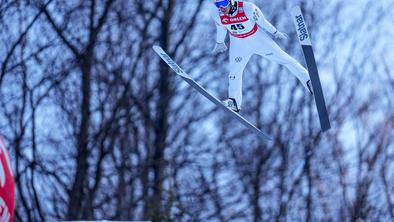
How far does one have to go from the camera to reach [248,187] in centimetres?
2358

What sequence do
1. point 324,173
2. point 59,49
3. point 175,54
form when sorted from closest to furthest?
point 175,54, point 59,49, point 324,173

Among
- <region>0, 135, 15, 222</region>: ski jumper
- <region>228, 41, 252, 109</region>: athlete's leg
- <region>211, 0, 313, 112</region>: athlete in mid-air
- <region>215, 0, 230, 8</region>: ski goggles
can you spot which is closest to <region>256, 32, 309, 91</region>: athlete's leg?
<region>211, 0, 313, 112</region>: athlete in mid-air

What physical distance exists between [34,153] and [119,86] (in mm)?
2860

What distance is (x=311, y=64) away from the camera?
25.8ft

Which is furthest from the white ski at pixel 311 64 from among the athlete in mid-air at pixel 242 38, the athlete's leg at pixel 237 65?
the athlete's leg at pixel 237 65

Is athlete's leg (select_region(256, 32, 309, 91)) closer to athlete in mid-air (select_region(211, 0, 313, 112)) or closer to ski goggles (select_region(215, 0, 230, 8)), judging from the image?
athlete in mid-air (select_region(211, 0, 313, 112))

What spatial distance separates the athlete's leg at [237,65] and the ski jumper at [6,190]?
328cm

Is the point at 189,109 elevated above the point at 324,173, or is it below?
above

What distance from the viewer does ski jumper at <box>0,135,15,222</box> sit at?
16.3ft

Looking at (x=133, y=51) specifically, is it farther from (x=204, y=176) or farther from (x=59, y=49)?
(x=204, y=176)

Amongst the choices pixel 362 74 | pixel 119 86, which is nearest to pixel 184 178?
pixel 119 86

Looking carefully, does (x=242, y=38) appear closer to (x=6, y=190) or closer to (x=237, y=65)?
(x=237, y=65)

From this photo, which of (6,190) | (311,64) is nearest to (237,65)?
(311,64)

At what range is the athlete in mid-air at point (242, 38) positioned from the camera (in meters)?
7.43
